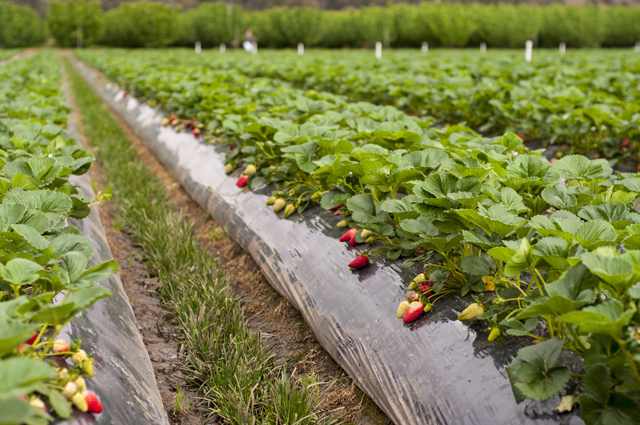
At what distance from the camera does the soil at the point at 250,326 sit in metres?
2.01

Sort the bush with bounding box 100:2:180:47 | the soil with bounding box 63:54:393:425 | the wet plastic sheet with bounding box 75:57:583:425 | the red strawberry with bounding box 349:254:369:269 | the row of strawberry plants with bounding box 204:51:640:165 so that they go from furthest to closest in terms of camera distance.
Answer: the bush with bounding box 100:2:180:47, the row of strawberry plants with bounding box 204:51:640:165, the red strawberry with bounding box 349:254:369:269, the soil with bounding box 63:54:393:425, the wet plastic sheet with bounding box 75:57:583:425

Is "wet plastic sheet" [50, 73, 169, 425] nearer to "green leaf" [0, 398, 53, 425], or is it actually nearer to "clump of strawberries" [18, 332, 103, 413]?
"clump of strawberries" [18, 332, 103, 413]

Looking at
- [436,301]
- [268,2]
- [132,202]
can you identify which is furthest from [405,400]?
[268,2]

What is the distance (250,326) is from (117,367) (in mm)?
1087

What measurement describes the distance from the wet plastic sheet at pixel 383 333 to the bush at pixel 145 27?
36.6 m

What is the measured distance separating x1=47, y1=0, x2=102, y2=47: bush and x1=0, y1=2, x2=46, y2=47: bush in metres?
3.19

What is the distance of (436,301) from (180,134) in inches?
163

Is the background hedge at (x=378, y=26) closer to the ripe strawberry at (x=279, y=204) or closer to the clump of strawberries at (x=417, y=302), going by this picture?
the ripe strawberry at (x=279, y=204)

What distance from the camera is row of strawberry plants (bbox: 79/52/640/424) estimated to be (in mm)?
1146

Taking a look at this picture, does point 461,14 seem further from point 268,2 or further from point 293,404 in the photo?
point 268,2

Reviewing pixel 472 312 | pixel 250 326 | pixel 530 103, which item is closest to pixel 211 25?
pixel 530 103

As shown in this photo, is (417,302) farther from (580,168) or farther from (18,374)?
(18,374)

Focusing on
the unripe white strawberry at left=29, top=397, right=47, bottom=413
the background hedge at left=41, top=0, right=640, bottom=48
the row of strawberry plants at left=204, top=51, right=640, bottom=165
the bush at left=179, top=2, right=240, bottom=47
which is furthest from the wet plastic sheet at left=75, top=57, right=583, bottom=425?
the bush at left=179, top=2, right=240, bottom=47

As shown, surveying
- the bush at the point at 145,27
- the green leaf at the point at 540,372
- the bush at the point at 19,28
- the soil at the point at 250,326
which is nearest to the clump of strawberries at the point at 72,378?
the soil at the point at 250,326
